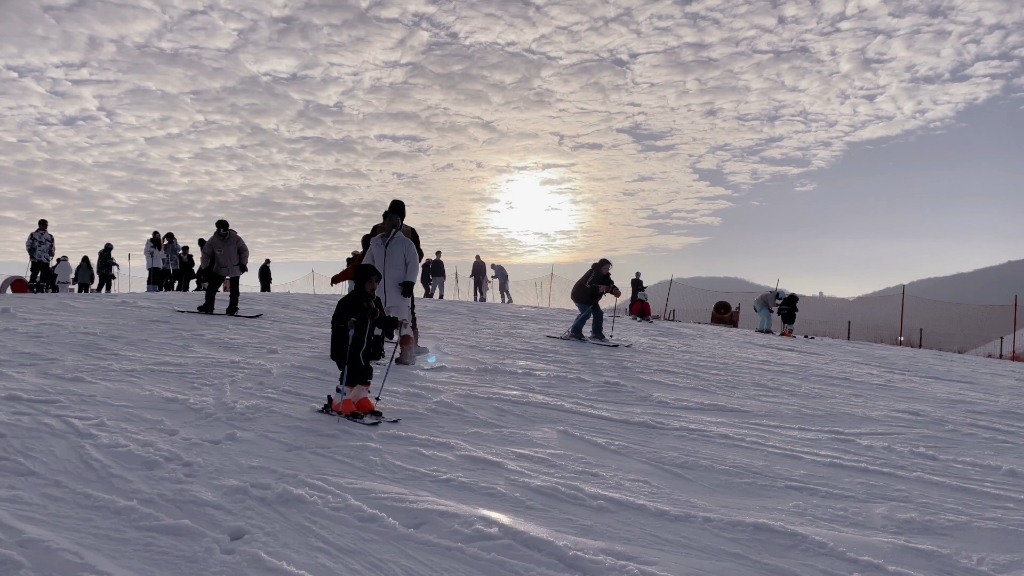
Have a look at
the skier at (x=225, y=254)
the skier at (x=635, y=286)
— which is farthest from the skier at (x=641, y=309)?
the skier at (x=225, y=254)

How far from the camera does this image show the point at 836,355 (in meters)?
16.6

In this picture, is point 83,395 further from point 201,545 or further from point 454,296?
point 454,296

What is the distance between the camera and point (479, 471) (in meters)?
5.26

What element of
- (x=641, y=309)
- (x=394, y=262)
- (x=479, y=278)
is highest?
(x=479, y=278)

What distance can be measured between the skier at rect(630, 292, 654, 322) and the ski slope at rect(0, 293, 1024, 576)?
36.9 ft

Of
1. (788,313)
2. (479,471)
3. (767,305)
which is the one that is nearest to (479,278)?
(767,305)

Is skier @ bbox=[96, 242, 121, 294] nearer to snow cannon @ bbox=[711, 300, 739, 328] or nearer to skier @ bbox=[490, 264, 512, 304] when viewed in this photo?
skier @ bbox=[490, 264, 512, 304]

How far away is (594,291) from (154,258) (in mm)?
15160

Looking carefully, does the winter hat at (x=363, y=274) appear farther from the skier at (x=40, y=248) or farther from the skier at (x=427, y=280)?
the skier at (x=427, y=280)

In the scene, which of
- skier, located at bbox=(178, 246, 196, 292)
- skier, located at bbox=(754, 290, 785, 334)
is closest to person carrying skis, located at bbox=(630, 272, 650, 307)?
skier, located at bbox=(754, 290, 785, 334)

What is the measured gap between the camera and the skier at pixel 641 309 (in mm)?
22094

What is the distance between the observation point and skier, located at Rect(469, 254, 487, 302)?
91.5 feet

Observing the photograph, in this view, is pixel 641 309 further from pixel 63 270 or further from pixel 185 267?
pixel 63 270

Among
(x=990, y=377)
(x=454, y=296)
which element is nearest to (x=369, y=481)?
(x=990, y=377)
